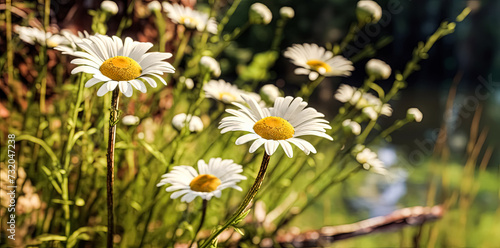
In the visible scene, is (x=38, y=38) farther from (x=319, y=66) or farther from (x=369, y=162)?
(x=369, y=162)

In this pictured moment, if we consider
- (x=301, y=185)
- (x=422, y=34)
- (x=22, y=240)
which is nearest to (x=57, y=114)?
(x=22, y=240)

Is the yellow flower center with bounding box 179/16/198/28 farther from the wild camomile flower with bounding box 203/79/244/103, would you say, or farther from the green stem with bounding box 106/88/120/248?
the green stem with bounding box 106/88/120/248

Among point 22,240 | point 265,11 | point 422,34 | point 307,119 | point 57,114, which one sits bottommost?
point 22,240

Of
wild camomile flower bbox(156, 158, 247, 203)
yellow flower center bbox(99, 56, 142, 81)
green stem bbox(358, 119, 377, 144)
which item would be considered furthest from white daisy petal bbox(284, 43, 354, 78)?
yellow flower center bbox(99, 56, 142, 81)

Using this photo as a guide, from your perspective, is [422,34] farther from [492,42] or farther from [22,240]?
[22,240]

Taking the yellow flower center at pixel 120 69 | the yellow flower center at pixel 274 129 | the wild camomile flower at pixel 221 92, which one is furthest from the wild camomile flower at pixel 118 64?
the wild camomile flower at pixel 221 92

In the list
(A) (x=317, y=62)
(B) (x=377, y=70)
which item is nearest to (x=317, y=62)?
(A) (x=317, y=62)
